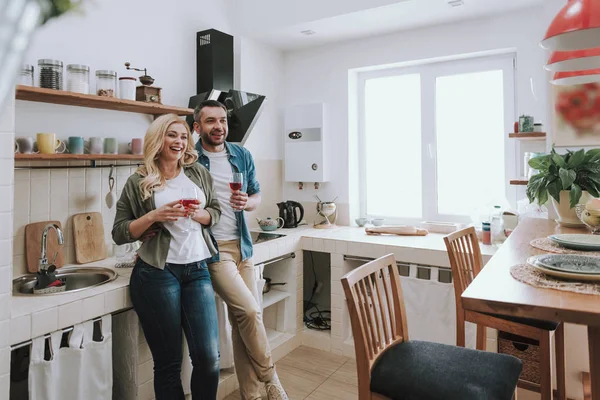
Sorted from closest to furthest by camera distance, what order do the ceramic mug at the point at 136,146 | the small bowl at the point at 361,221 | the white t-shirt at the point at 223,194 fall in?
1. the white t-shirt at the point at 223,194
2. the ceramic mug at the point at 136,146
3. the small bowl at the point at 361,221

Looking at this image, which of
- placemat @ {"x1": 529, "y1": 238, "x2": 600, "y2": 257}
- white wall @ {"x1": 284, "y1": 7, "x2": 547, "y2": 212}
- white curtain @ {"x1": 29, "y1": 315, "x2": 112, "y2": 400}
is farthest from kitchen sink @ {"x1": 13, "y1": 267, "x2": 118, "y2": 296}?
white wall @ {"x1": 284, "y1": 7, "x2": 547, "y2": 212}

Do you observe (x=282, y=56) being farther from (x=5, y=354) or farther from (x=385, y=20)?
(x=5, y=354)

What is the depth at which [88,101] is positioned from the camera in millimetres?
2199

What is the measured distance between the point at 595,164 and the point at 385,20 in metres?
1.74

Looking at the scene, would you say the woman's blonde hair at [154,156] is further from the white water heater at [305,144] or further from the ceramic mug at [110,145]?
the white water heater at [305,144]

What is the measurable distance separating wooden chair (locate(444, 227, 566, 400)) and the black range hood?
5.16 feet

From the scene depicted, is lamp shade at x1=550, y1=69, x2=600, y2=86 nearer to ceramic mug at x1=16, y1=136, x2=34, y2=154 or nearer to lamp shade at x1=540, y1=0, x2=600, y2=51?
lamp shade at x1=540, y1=0, x2=600, y2=51

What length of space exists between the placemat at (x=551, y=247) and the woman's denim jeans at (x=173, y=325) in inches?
53.9

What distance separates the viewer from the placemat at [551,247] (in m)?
1.53

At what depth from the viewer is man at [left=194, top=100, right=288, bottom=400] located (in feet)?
6.99

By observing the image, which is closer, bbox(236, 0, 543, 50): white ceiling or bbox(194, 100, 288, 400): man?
bbox(194, 100, 288, 400): man

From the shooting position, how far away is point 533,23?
112 inches

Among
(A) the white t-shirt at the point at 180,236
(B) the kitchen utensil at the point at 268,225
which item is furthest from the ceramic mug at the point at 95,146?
(B) the kitchen utensil at the point at 268,225

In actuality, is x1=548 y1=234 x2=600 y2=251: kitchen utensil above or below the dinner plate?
above
